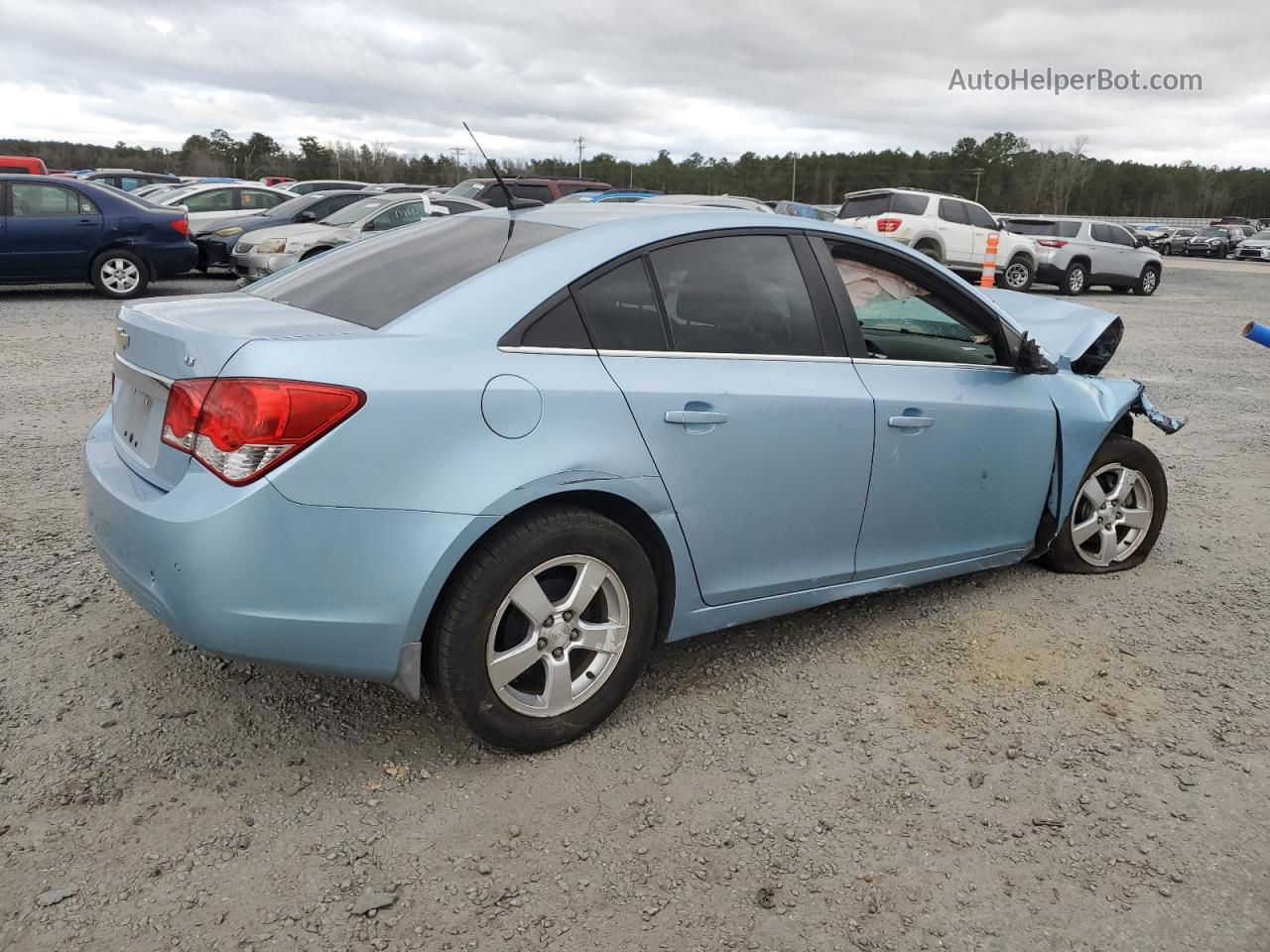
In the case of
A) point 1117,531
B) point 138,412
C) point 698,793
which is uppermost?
point 138,412

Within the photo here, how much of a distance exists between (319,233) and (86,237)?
2.86m

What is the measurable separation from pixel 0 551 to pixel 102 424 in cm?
144

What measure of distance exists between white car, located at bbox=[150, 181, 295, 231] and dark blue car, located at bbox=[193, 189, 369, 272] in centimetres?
74

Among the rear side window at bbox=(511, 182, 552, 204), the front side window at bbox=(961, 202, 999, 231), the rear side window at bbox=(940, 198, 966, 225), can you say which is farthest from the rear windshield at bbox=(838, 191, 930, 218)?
the rear side window at bbox=(511, 182, 552, 204)

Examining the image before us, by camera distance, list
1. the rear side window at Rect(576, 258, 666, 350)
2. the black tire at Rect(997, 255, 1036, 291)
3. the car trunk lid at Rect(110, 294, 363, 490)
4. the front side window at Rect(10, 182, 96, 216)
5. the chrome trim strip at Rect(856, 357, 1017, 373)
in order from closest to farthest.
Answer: the car trunk lid at Rect(110, 294, 363, 490) < the rear side window at Rect(576, 258, 666, 350) < the chrome trim strip at Rect(856, 357, 1017, 373) < the front side window at Rect(10, 182, 96, 216) < the black tire at Rect(997, 255, 1036, 291)

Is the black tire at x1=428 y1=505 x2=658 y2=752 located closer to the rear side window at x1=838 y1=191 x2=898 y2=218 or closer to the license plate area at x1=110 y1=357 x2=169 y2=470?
the license plate area at x1=110 y1=357 x2=169 y2=470

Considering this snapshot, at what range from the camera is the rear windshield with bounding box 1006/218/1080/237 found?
21750 millimetres

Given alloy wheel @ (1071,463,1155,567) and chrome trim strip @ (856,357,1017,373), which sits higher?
chrome trim strip @ (856,357,1017,373)

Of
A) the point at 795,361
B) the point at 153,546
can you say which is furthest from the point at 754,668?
the point at 153,546

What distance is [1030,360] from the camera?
3980 mm

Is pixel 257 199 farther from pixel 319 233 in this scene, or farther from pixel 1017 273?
pixel 1017 273

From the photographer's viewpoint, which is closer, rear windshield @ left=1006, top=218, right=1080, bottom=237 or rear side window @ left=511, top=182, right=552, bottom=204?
rear side window @ left=511, top=182, right=552, bottom=204

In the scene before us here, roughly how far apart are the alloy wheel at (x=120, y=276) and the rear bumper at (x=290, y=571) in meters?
11.6

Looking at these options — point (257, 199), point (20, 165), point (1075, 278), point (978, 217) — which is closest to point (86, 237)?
point (257, 199)
